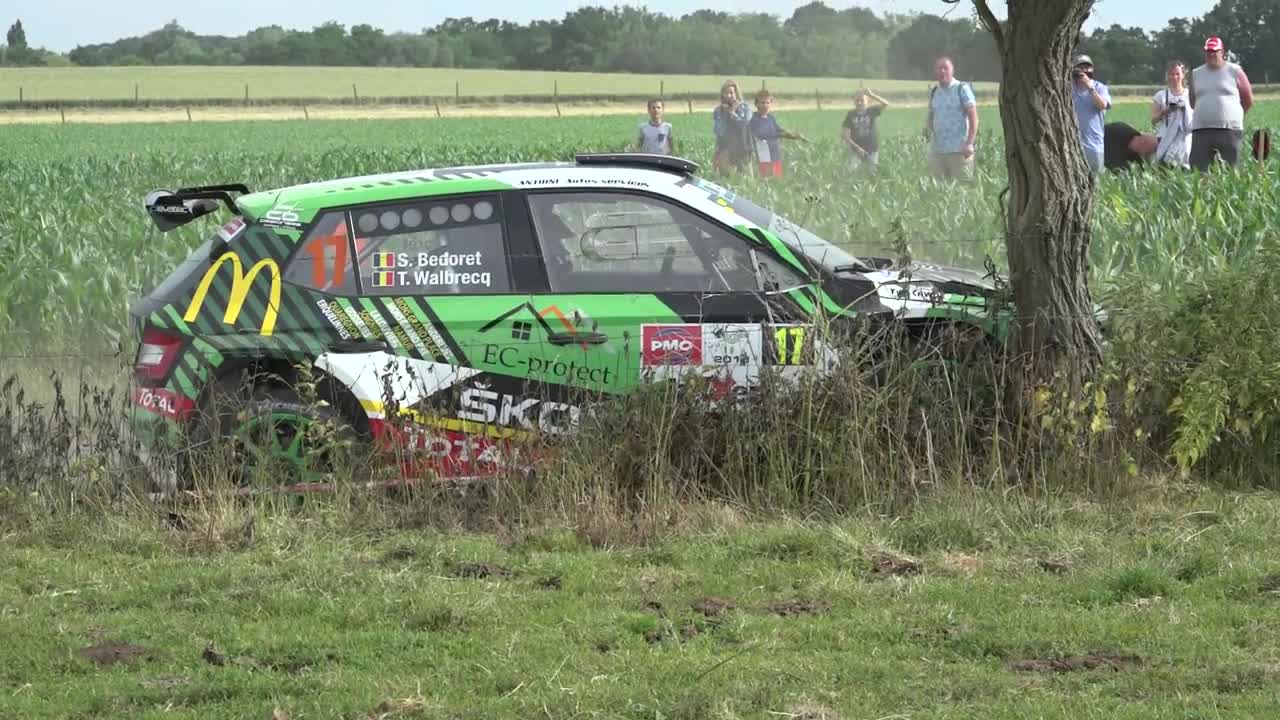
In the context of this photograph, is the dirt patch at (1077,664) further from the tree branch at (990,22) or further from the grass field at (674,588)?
the tree branch at (990,22)

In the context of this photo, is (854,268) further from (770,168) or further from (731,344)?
(770,168)

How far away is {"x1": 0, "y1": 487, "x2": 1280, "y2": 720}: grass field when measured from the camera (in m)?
5.11

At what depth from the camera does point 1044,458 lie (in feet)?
24.9

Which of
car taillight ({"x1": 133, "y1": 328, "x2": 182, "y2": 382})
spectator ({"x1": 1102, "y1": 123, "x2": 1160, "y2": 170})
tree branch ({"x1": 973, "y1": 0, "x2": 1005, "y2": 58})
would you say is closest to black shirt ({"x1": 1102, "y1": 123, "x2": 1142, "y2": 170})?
spectator ({"x1": 1102, "y1": 123, "x2": 1160, "y2": 170})

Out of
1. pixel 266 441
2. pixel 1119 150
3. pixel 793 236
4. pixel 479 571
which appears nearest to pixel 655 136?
pixel 1119 150

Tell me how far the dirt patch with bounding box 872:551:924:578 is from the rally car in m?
1.23

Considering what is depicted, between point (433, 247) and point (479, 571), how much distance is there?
182cm

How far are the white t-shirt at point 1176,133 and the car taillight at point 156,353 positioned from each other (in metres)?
11.9

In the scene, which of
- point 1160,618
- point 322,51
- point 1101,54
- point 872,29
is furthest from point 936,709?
point 322,51

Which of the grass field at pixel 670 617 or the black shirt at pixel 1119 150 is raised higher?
the black shirt at pixel 1119 150

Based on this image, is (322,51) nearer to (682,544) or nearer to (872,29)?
(872,29)

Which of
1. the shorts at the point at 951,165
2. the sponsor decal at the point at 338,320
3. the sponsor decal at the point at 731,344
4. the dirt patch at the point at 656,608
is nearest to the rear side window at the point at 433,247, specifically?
the sponsor decal at the point at 338,320

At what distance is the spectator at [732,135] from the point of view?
71.6 ft

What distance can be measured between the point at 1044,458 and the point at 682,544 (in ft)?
5.76
